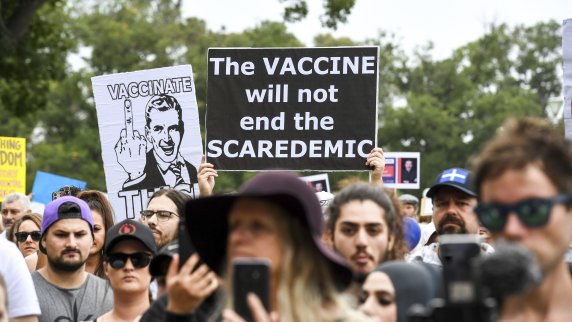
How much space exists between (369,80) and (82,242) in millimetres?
2893

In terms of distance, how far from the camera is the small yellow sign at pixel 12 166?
16.4m

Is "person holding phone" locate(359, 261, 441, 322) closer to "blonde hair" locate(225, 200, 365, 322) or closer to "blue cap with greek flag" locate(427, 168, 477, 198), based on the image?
"blonde hair" locate(225, 200, 365, 322)

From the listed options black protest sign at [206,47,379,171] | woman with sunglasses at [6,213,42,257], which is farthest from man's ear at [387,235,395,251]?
woman with sunglasses at [6,213,42,257]

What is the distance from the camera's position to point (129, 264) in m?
6.86

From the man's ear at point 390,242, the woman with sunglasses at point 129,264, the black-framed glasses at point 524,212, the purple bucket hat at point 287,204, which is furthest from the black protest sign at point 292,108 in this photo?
the black-framed glasses at point 524,212

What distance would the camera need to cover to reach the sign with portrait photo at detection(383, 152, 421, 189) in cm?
1833

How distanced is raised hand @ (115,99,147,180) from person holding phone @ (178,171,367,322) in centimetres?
683

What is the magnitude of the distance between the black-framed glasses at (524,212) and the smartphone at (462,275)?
0.43 meters

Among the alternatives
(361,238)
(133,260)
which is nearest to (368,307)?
(361,238)

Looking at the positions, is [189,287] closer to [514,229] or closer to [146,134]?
[514,229]

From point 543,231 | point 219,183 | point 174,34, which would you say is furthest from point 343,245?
point 174,34

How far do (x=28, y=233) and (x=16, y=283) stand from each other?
4.61 metres

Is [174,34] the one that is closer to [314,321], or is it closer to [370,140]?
[370,140]

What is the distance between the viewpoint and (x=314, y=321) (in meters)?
3.77
